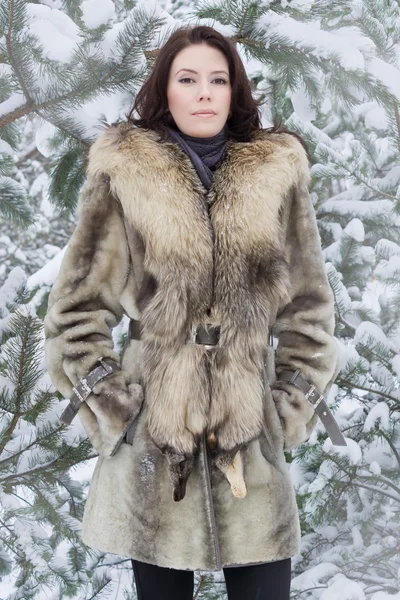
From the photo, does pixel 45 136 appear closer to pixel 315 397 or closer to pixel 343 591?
pixel 315 397

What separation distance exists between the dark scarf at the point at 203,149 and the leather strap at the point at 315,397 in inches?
23.5

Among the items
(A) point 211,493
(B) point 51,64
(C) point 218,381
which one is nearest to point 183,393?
(C) point 218,381

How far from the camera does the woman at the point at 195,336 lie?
185 centimetres

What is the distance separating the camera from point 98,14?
234 cm

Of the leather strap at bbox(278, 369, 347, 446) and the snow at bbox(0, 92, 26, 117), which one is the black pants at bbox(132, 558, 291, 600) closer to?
the leather strap at bbox(278, 369, 347, 446)

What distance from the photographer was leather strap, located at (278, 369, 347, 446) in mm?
2010

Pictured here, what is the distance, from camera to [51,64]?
226 centimetres

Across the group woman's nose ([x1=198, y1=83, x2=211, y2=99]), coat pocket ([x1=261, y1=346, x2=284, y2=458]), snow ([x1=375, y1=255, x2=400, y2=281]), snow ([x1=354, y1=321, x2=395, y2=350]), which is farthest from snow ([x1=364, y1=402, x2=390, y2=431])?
woman's nose ([x1=198, y1=83, x2=211, y2=99])

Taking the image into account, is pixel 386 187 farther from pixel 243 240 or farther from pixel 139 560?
pixel 139 560

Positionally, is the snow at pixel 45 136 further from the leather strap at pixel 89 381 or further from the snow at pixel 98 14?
the leather strap at pixel 89 381

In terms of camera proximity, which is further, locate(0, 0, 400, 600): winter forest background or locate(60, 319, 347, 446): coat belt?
locate(0, 0, 400, 600): winter forest background

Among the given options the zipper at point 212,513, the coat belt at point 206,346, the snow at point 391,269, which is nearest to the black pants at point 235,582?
the zipper at point 212,513

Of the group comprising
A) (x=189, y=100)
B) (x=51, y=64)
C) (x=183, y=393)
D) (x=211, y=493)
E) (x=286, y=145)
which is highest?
(x=51, y=64)

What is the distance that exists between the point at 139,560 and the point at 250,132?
1283 millimetres
